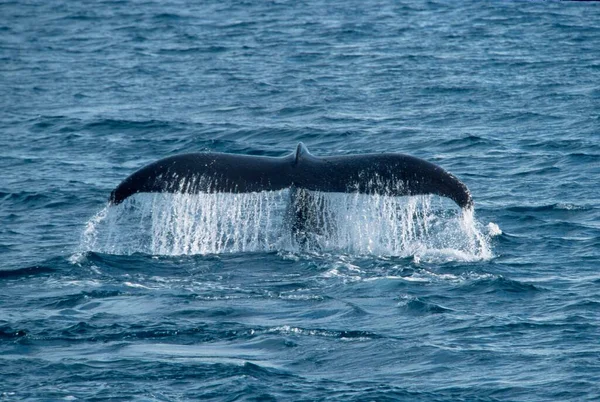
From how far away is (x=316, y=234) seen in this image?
14.6m

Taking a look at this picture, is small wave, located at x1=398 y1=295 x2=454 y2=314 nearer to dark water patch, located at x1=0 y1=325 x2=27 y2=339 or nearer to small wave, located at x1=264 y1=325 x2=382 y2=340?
small wave, located at x1=264 y1=325 x2=382 y2=340

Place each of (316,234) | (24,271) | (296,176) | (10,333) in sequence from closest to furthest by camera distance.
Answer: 1. (10,333)
2. (296,176)
3. (24,271)
4. (316,234)

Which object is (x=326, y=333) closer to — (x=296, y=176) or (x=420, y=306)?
(x=420, y=306)

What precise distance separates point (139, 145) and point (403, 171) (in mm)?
10734

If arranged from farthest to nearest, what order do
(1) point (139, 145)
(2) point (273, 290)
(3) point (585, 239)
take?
(1) point (139, 145)
(3) point (585, 239)
(2) point (273, 290)

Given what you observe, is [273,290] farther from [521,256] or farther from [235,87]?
[235,87]

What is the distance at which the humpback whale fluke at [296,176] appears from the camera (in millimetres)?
13398

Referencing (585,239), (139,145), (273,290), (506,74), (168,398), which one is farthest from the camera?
(506,74)

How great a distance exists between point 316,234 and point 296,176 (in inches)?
38.5

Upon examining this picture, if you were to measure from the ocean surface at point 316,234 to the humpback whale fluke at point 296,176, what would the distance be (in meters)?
0.23

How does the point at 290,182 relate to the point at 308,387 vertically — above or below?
above

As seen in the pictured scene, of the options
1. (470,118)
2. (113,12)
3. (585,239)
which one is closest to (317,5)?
(113,12)

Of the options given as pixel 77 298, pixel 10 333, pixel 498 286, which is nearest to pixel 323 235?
pixel 498 286

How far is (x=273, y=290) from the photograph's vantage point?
1323 centimetres
